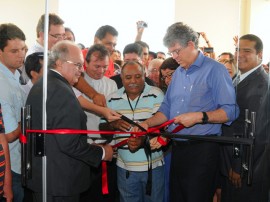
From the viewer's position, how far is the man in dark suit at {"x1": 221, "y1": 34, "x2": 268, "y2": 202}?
2254mm

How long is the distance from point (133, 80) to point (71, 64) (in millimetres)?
679

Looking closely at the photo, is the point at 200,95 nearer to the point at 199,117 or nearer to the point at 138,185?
the point at 199,117

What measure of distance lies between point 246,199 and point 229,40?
3.11 m

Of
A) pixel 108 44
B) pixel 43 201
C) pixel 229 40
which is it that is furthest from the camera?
pixel 229 40

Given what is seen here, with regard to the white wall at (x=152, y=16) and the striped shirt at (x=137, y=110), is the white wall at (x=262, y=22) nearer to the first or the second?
the striped shirt at (x=137, y=110)

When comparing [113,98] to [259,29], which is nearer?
[259,29]

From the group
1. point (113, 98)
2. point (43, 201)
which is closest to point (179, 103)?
point (113, 98)

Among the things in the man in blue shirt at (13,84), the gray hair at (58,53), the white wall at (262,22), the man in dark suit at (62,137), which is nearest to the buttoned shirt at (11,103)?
the man in blue shirt at (13,84)

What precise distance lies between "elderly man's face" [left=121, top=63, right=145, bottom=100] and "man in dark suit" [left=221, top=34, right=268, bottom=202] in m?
0.71

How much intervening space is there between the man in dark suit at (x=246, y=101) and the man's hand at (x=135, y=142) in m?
0.59

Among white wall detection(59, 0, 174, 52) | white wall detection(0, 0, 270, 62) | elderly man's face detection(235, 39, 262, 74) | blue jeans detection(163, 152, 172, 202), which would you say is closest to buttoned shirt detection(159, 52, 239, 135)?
elderly man's face detection(235, 39, 262, 74)

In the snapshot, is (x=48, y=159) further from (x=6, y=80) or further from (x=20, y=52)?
(x=20, y=52)

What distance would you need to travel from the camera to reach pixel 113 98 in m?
2.70

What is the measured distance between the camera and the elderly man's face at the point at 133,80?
2.64 m
